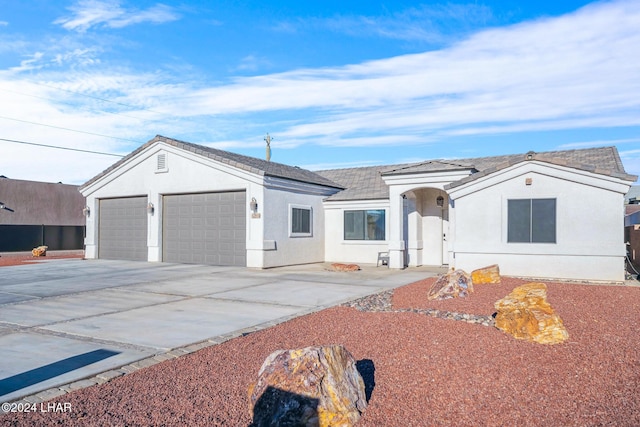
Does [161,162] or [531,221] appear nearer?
[531,221]

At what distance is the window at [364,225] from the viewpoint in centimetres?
2003

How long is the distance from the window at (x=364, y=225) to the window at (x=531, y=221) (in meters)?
6.48

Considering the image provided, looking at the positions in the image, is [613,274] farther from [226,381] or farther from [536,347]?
[226,381]

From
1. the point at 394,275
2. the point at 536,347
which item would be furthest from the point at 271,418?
the point at 394,275

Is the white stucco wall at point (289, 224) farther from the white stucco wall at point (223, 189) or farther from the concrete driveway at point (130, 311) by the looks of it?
the concrete driveway at point (130, 311)

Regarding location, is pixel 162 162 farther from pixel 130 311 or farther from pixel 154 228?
pixel 130 311

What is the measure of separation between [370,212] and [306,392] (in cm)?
1646

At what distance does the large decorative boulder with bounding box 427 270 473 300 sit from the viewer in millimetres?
9945

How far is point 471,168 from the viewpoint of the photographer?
54.6 feet

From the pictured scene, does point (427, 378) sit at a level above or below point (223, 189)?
below

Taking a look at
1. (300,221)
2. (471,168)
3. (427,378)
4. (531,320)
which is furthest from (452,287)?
(300,221)

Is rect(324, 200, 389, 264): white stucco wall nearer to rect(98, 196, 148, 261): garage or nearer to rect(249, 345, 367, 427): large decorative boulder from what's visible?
rect(98, 196, 148, 261): garage

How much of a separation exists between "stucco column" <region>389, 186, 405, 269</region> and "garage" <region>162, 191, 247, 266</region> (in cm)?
562

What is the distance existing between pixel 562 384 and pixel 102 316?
7.40 meters
